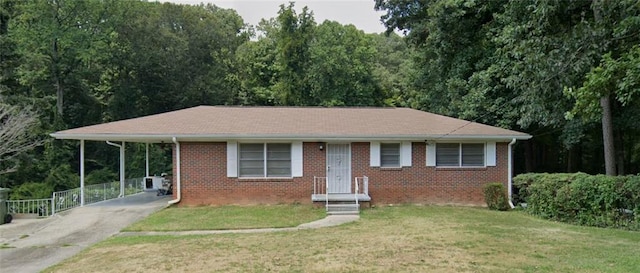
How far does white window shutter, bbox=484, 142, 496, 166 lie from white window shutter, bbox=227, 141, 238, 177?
8.40 meters

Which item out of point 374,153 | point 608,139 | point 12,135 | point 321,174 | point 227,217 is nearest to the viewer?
point 227,217

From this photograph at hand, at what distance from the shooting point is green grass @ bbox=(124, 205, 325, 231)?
34.5 ft

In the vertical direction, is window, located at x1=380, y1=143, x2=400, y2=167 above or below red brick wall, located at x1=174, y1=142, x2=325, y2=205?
above

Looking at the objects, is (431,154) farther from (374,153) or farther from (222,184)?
(222,184)

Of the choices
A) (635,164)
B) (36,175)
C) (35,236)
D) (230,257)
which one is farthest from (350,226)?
(635,164)

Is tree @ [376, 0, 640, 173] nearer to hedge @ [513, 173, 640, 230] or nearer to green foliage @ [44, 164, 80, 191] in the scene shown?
hedge @ [513, 173, 640, 230]

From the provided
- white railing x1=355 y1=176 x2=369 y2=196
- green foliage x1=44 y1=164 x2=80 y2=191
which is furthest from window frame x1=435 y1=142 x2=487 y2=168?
green foliage x1=44 y1=164 x2=80 y2=191

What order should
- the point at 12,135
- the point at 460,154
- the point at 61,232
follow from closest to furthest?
the point at 61,232
the point at 460,154
the point at 12,135

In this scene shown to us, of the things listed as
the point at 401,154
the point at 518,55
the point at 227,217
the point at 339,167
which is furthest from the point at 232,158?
the point at 518,55

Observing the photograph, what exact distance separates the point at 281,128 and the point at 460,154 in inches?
242

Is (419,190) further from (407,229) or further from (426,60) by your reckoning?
(426,60)

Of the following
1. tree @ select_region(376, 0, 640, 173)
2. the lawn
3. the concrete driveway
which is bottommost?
the concrete driveway

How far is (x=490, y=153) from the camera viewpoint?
14.7m

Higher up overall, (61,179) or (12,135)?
(12,135)
